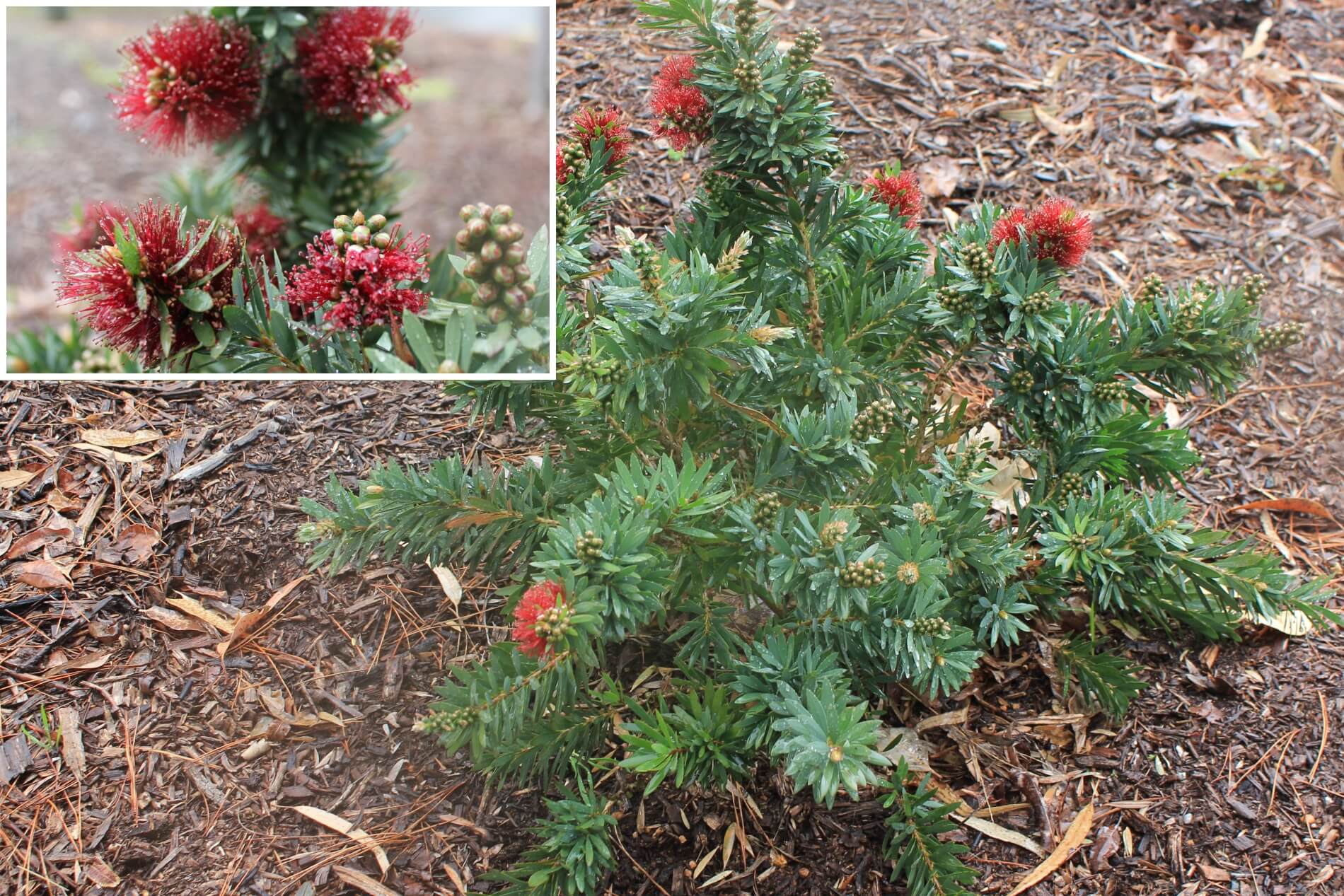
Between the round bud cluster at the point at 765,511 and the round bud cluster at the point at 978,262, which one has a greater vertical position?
the round bud cluster at the point at 978,262

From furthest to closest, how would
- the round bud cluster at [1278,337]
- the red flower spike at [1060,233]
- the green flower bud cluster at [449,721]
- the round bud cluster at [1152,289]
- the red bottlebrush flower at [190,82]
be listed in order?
the red bottlebrush flower at [190,82]
the round bud cluster at [1152,289]
the round bud cluster at [1278,337]
the red flower spike at [1060,233]
the green flower bud cluster at [449,721]

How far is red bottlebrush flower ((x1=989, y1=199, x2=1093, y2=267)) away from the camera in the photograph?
181cm

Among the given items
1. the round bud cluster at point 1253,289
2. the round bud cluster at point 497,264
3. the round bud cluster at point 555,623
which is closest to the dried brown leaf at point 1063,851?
the round bud cluster at point 1253,289

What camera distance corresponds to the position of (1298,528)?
270 centimetres

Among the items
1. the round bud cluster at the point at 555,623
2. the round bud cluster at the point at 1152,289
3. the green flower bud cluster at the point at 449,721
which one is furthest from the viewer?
the round bud cluster at the point at 1152,289

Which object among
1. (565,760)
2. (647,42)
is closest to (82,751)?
(565,760)

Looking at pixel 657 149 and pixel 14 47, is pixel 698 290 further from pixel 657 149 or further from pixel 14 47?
pixel 14 47

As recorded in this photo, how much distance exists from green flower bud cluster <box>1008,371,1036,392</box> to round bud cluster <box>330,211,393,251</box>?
1172 millimetres

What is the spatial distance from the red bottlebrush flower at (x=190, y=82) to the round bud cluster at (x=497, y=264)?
1.05m

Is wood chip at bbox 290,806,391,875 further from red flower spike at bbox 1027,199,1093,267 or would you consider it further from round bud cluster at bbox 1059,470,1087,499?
red flower spike at bbox 1027,199,1093,267

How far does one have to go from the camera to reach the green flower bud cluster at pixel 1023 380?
77.5 inches

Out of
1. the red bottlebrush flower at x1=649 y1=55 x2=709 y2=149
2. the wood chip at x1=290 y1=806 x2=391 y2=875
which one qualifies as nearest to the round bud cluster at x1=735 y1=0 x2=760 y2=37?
the red bottlebrush flower at x1=649 y1=55 x2=709 y2=149

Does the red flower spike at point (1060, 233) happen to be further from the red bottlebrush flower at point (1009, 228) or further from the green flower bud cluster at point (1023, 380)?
the green flower bud cluster at point (1023, 380)

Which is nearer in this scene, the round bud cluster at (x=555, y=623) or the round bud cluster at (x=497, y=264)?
the round bud cluster at (x=555, y=623)
